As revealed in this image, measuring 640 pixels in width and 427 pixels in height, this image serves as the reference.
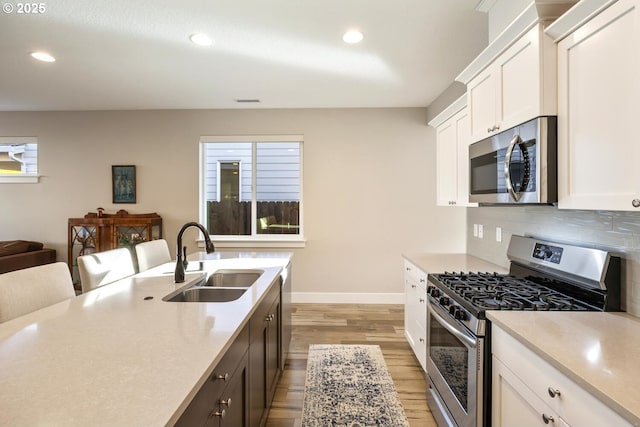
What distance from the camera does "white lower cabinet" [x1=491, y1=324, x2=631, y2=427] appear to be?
0.88 meters

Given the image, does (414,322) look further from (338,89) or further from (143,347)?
(338,89)

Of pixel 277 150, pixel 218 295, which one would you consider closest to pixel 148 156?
pixel 277 150

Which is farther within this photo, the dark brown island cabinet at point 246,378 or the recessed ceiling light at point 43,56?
the recessed ceiling light at point 43,56

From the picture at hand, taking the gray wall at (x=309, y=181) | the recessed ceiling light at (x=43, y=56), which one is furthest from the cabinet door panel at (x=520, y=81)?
the recessed ceiling light at (x=43, y=56)

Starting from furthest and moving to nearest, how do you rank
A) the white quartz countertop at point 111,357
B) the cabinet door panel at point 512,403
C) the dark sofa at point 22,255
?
the dark sofa at point 22,255 → the cabinet door panel at point 512,403 → the white quartz countertop at point 111,357

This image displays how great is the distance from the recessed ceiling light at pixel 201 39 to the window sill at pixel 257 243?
251cm

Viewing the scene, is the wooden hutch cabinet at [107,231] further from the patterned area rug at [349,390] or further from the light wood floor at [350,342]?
the patterned area rug at [349,390]

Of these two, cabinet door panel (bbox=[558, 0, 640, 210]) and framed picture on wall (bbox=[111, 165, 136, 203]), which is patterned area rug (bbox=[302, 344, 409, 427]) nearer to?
cabinet door panel (bbox=[558, 0, 640, 210])

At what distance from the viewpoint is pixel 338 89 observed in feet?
11.7

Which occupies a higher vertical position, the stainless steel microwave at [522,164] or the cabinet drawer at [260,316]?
the stainless steel microwave at [522,164]

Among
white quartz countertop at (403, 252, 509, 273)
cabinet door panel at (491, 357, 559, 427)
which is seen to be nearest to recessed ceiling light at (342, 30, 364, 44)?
white quartz countertop at (403, 252, 509, 273)

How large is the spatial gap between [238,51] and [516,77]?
7.03 feet

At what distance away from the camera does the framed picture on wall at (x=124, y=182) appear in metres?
4.38

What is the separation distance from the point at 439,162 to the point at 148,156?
3.79m
